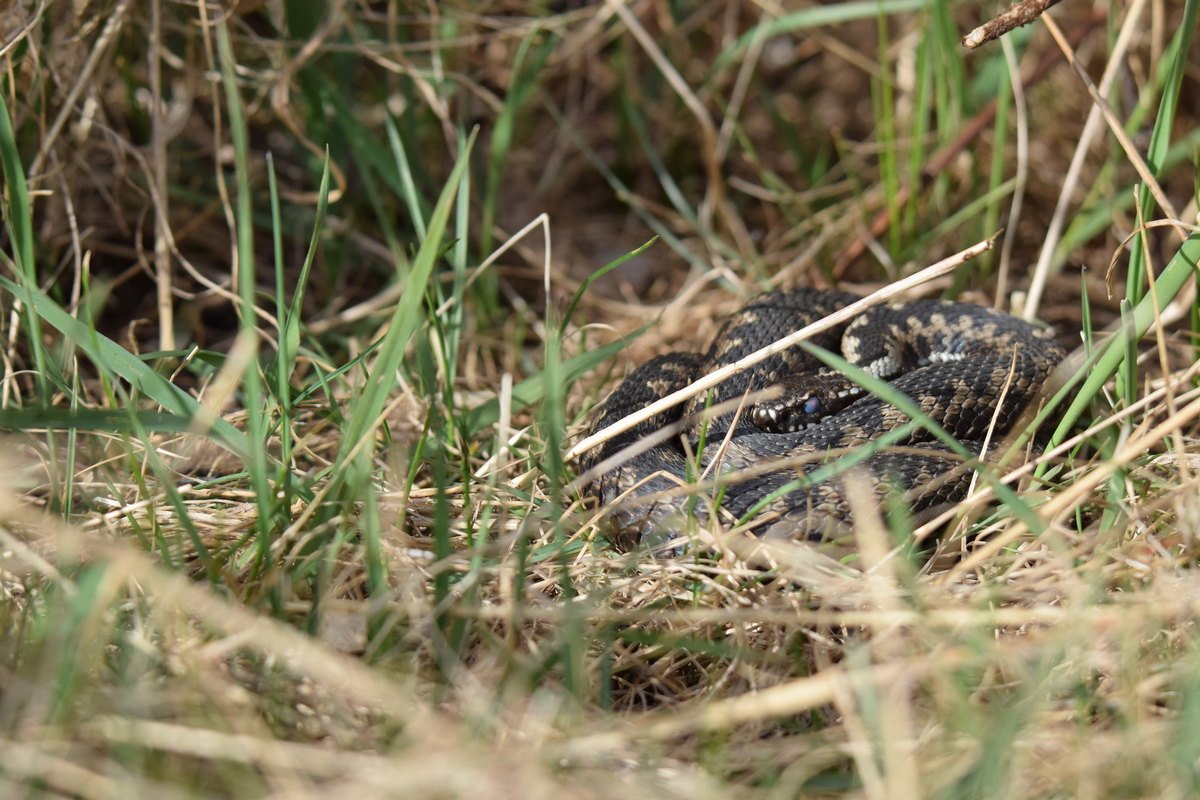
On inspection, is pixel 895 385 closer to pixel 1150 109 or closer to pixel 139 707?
pixel 1150 109

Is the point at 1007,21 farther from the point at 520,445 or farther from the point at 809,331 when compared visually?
the point at 520,445

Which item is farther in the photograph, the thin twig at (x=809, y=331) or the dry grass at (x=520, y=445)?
the thin twig at (x=809, y=331)

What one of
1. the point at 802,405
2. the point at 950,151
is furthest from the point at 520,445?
the point at 950,151

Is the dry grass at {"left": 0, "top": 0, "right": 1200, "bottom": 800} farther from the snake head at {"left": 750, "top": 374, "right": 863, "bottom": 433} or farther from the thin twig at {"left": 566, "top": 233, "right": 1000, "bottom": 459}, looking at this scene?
the snake head at {"left": 750, "top": 374, "right": 863, "bottom": 433}

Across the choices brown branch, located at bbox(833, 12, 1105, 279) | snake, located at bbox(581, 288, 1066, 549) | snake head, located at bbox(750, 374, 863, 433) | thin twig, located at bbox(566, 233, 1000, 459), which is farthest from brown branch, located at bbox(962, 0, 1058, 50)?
brown branch, located at bbox(833, 12, 1105, 279)

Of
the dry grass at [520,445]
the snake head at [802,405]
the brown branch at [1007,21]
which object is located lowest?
the snake head at [802,405]

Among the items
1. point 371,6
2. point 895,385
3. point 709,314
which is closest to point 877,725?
point 895,385

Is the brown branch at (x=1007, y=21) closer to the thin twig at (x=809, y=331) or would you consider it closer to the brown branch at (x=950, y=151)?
the thin twig at (x=809, y=331)

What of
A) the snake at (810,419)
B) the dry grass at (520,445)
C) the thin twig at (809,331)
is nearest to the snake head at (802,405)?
the snake at (810,419)
